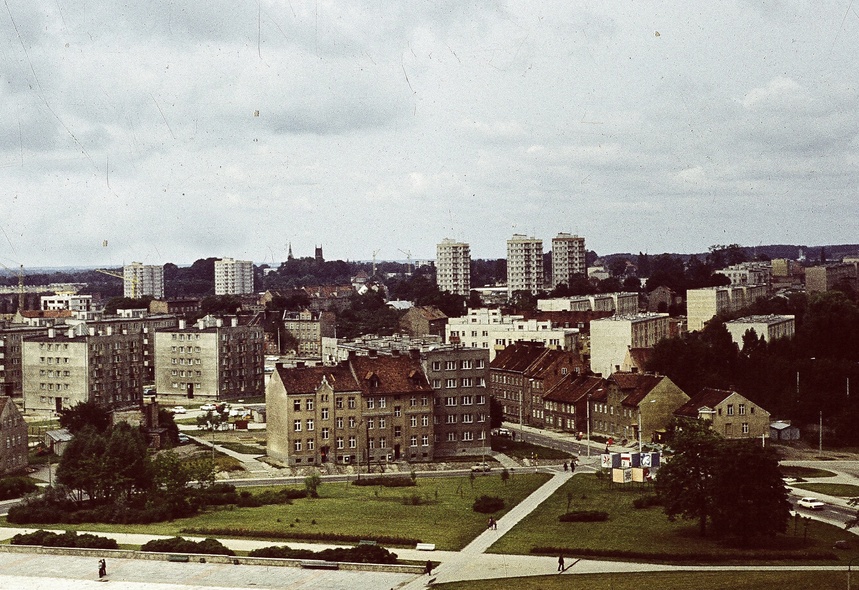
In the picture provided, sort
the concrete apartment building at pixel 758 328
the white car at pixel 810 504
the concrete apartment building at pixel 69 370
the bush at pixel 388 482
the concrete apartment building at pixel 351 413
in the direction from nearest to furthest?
the white car at pixel 810 504, the bush at pixel 388 482, the concrete apartment building at pixel 351 413, the concrete apartment building at pixel 69 370, the concrete apartment building at pixel 758 328

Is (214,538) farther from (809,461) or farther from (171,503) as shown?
(809,461)

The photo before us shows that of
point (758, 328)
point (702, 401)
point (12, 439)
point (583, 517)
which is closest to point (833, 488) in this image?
point (583, 517)

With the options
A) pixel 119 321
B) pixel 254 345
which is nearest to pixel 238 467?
pixel 254 345

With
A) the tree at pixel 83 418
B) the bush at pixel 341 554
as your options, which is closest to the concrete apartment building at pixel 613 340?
the tree at pixel 83 418

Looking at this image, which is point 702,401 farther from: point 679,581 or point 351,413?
point 679,581

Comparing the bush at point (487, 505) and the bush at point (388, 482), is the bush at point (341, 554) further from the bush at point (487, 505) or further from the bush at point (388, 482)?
the bush at point (388, 482)
